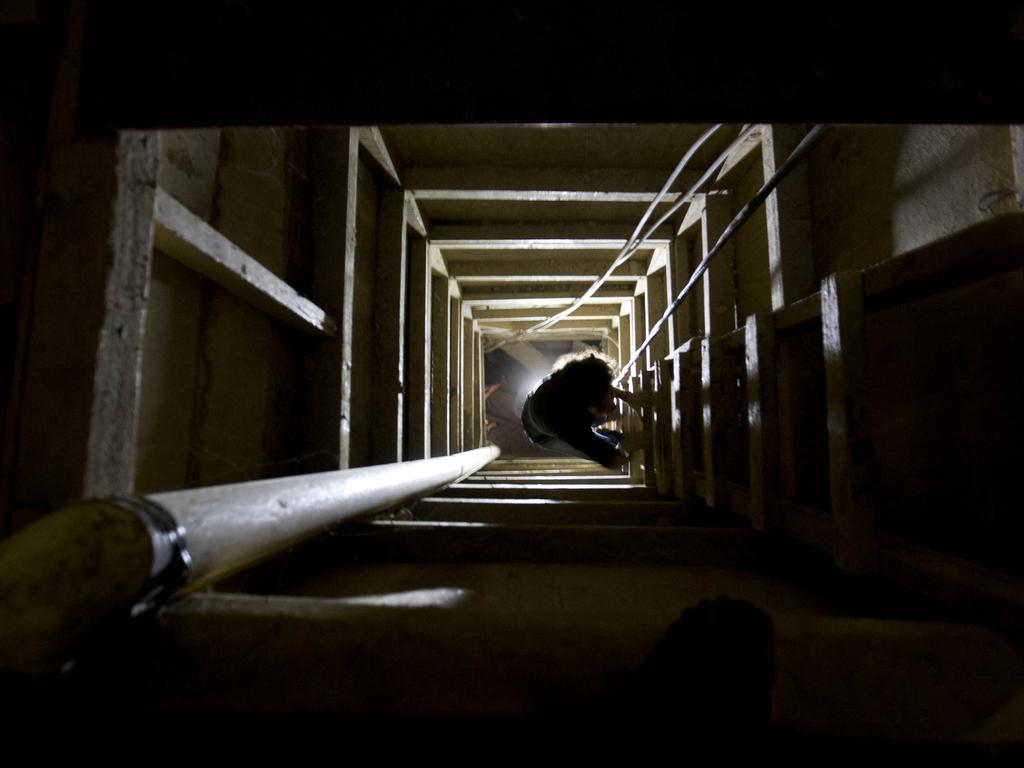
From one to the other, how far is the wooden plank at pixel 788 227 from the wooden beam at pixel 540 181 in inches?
53.4

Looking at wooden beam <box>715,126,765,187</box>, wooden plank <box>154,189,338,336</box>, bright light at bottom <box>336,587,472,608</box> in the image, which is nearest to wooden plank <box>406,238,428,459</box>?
wooden plank <box>154,189,338,336</box>

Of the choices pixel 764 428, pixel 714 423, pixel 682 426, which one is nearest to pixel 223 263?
pixel 764 428

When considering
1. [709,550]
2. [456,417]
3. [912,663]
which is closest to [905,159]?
[709,550]

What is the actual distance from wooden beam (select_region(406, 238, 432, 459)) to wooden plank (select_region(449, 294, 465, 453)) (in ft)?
4.20

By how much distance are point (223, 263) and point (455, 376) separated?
16.1 ft

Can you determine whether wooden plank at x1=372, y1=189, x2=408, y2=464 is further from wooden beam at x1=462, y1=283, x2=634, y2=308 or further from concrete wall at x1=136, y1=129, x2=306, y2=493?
wooden beam at x1=462, y1=283, x2=634, y2=308

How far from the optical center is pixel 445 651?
1155 millimetres

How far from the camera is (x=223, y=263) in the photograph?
70.4 inches

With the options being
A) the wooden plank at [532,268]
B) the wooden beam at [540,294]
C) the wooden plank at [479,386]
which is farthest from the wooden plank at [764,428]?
the wooden plank at [479,386]

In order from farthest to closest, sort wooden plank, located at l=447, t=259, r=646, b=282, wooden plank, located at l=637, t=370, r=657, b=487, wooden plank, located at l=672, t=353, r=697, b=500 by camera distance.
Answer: wooden plank, located at l=447, t=259, r=646, b=282, wooden plank, located at l=637, t=370, r=657, b=487, wooden plank, located at l=672, t=353, r=697, b=500

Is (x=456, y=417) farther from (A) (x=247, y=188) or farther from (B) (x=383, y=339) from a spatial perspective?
(A) (x=247, y=188)

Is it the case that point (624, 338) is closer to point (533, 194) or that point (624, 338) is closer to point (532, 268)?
point (532, 268)

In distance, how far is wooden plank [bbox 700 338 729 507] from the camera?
251 centimetres

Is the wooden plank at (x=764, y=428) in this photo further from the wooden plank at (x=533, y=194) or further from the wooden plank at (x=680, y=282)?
the wooden plank at (x=680, y=282)
